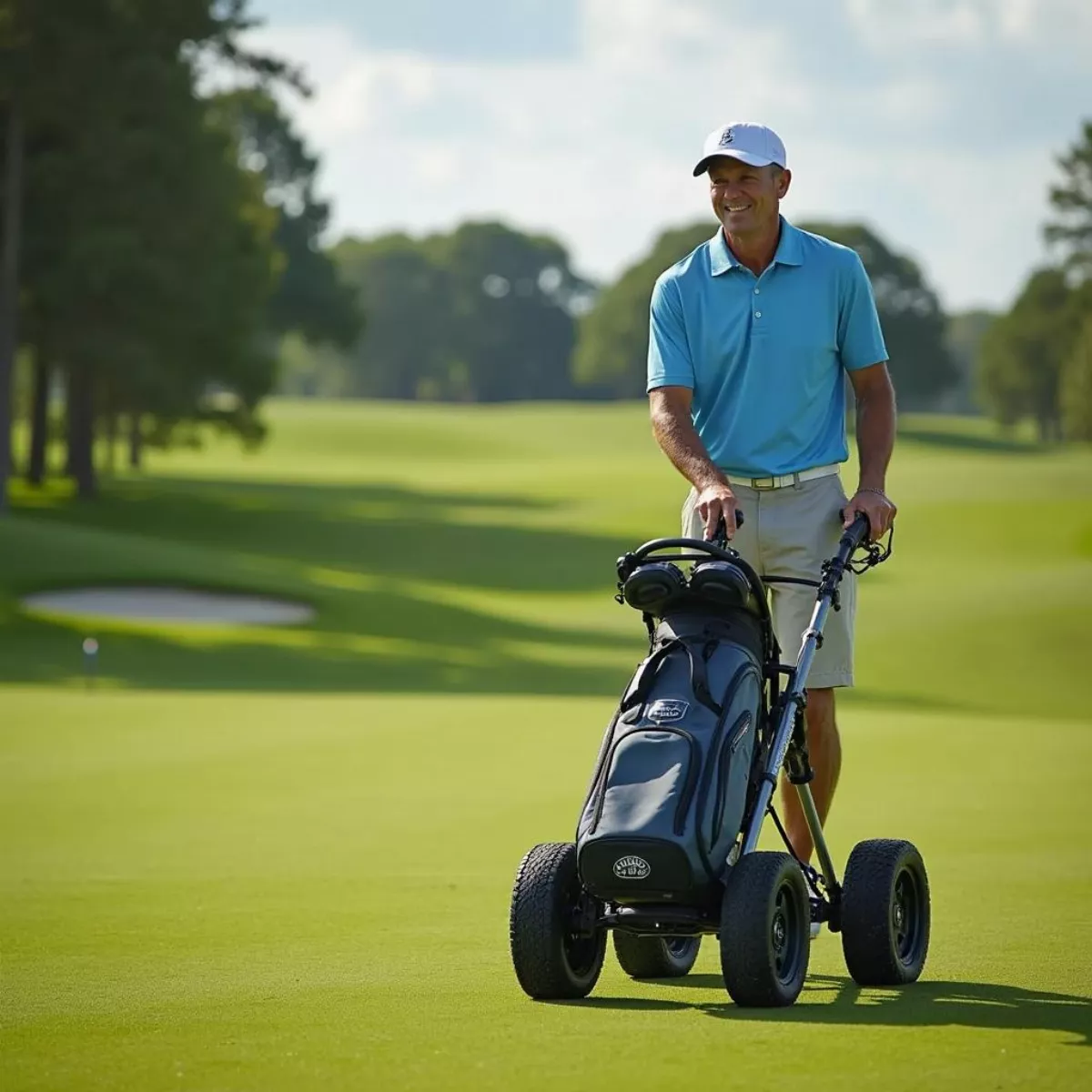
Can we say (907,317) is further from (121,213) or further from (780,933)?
(780,933)

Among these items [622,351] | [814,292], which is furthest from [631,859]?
[622,351]

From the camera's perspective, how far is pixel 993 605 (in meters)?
30.0

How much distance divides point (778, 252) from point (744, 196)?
19cm

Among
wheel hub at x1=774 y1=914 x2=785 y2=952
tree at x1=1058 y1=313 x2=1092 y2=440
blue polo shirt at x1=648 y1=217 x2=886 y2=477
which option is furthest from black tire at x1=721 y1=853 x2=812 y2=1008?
tree at x1=1058 y1=313 x2=1092 y2=440

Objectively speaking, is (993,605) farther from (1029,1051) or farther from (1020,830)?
(1029,1051)

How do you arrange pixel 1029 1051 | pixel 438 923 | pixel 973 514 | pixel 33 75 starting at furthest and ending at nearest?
pixel 973 514, pixel 33 75, pixel 438 923, pixel 1029 1051

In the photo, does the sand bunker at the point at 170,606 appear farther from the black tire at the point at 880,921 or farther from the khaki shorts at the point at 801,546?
the black tire at the point at 880,921

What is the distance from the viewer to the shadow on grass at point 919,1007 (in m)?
4.88

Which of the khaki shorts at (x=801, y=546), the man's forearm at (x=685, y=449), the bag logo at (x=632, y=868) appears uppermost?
the man's forearm at (x=685, y=449)

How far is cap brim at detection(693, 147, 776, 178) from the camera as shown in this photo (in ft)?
18.7

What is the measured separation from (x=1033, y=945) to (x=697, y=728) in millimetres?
1833

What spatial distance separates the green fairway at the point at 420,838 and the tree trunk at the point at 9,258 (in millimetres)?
5342

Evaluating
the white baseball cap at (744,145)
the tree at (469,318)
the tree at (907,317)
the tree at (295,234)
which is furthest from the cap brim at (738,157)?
the tree at (469,318)

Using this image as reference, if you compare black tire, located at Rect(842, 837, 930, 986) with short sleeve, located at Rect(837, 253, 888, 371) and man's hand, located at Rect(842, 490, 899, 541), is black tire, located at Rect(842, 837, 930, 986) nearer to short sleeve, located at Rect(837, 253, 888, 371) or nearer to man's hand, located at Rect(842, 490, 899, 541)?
man's hand, located at Rect(842, 490, 899, 541)
